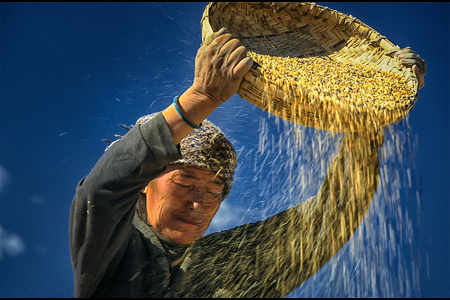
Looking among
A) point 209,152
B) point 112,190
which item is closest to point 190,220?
point 209,152

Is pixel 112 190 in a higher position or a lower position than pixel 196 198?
lower

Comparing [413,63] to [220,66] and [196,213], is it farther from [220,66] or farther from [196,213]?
[196,213]

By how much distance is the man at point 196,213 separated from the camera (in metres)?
1.66

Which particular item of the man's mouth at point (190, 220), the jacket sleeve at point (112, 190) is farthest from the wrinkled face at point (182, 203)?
the jacket sleeve at point (112, 190)

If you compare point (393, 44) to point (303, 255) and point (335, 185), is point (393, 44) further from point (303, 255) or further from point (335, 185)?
point (303, 255)

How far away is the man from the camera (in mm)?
1658

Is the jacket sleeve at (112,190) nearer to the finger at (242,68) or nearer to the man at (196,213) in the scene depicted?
the man at (196,213)

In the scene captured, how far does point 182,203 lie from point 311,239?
709 millimetres

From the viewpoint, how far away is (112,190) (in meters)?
1.64

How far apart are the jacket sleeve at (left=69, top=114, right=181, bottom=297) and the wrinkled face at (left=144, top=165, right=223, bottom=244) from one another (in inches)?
15.9

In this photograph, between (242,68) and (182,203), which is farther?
(182,203)

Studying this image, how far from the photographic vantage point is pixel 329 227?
2363 mm

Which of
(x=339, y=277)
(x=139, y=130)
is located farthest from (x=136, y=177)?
(x=339, y=277)

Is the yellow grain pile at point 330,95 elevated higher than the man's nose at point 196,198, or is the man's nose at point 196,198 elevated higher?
the yellow grain pile at point 330,95
